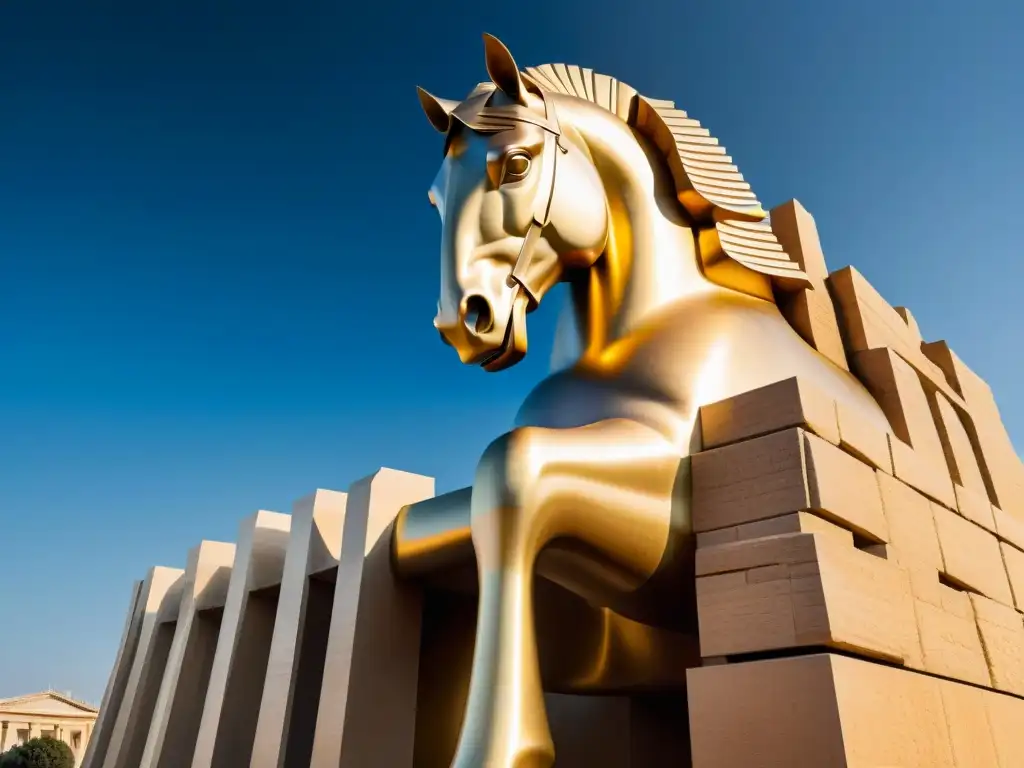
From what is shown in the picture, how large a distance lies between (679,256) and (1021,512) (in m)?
3.76

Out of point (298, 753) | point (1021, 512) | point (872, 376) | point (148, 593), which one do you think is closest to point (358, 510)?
point (298, 753)

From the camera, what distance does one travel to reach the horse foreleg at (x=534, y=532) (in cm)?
263

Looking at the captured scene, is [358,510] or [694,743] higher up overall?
[358,510]

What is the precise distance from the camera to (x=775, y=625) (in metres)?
2.76

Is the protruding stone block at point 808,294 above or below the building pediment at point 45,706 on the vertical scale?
below

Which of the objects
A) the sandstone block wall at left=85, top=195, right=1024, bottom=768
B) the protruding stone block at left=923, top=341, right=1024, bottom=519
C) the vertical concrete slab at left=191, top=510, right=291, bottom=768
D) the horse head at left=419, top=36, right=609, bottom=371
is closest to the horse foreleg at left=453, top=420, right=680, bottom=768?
the sandstone block wall at left=85, top=195, right=1024, bottom=768

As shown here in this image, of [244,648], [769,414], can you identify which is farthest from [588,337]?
[244,648]

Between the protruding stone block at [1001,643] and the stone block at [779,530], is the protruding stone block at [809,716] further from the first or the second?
the protruding stone block at [1001,643]

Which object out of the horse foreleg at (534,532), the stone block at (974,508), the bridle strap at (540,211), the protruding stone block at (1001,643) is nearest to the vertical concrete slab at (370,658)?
the horse foreleg at (534,532)

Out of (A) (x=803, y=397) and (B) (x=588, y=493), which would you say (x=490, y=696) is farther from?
(A) (x=803, y=397)

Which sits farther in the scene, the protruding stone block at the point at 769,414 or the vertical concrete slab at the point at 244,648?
the vertical concrete slab at the point at 244,648

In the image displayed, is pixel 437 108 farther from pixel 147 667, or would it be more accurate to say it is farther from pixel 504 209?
pixel 147 667

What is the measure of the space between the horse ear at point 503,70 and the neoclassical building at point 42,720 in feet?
173

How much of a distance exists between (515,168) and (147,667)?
848cm
